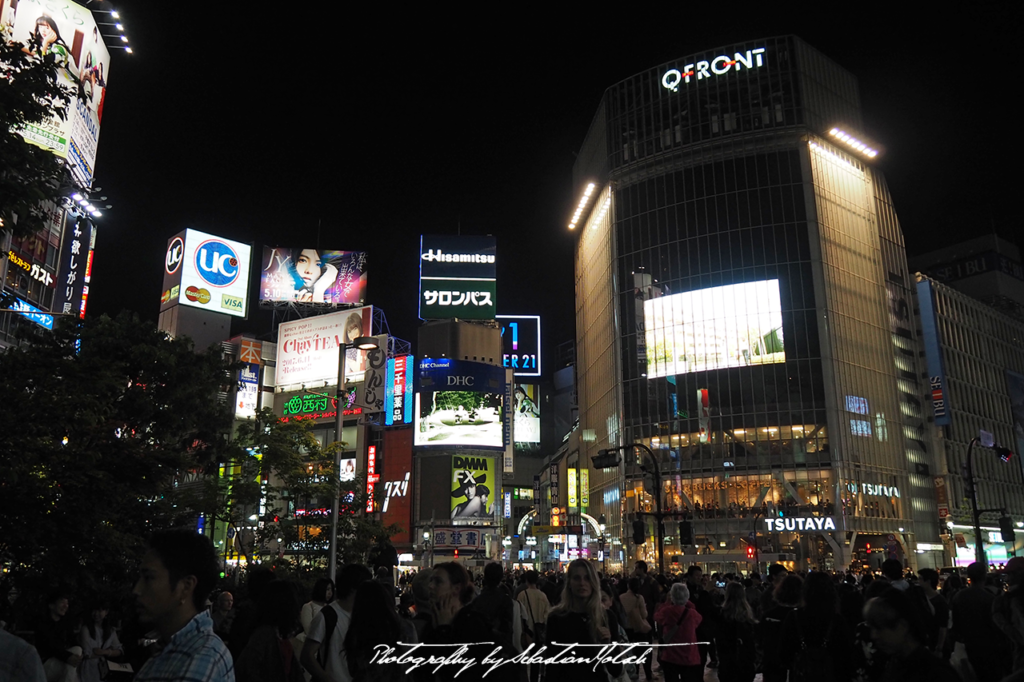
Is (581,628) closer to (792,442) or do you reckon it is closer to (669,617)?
(669,617)

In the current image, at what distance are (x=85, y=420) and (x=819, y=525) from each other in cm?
5741

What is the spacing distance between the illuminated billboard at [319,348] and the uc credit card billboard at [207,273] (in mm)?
7118

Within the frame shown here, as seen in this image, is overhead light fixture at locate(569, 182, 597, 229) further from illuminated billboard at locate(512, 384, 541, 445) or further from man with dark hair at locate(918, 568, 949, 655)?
man with dark hair at locate(918, 568, 949, 655)

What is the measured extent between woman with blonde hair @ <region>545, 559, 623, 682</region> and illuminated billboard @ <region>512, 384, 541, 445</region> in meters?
123

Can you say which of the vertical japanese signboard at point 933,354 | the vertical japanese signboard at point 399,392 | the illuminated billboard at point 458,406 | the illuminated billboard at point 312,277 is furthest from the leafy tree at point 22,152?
the vertical japanese signboard at point 933,354

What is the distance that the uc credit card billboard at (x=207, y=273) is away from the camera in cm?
7294

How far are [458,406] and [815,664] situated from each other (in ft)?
250

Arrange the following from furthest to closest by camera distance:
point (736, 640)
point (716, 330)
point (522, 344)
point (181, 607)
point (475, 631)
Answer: point (522, 344) < point (716, 330) < point (736, 640) < point (475, 631) < point (181, 607)

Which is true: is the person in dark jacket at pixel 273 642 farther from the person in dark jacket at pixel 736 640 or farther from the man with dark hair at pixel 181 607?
the person in dark jacket at pixel 736 640

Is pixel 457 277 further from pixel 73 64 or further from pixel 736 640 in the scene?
pixel 736 640

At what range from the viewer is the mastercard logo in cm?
7319

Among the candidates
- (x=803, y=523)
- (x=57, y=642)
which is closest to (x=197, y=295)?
(x=803, y=523)

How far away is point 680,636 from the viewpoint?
9789 millimetres

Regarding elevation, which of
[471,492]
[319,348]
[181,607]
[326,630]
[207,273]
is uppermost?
[207,273]
